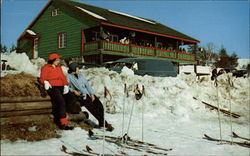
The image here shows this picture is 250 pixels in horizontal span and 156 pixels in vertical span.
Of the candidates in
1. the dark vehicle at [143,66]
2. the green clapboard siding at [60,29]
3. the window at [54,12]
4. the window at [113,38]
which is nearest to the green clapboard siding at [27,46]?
the green clapboard siding at [60,29]

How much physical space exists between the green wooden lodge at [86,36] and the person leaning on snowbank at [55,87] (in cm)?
1235

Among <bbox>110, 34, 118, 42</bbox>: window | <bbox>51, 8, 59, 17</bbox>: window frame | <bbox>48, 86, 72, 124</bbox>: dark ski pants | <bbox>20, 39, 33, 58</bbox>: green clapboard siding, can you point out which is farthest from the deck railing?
<bbox>48, 86, 72, 124</bbox>: dark ski pants

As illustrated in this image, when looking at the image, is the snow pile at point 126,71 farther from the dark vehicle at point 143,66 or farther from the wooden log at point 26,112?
the wooden log at point 26,112

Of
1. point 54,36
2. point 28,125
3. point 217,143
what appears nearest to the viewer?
point 28,125

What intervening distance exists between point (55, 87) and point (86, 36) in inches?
639

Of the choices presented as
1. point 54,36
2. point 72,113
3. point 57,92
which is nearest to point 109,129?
point 72,113

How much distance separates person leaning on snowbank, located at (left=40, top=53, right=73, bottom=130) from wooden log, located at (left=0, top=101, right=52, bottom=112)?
0.64 feet

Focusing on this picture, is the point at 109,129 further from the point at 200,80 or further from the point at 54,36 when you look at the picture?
the point at 54,36

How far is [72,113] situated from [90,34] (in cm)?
1596

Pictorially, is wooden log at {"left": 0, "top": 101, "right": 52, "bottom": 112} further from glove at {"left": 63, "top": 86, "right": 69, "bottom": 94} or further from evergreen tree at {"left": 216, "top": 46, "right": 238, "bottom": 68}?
evergreen tree at {"left": 216, "top": 46, "right": 238, "bottom": 68}

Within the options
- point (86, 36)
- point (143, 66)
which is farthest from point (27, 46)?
point (143, 66)

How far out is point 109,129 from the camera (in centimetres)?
575

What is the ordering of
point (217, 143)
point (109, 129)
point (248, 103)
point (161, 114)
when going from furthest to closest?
point (248, 103), point (161, 114), point (109, 129), point (217, 143)

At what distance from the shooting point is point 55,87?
5324 mm
